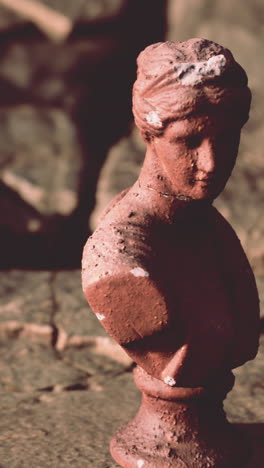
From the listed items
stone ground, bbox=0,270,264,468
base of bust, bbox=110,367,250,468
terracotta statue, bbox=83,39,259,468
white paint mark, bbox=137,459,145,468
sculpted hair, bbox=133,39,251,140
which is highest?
sculpted hair, bbox=133,39,251,140

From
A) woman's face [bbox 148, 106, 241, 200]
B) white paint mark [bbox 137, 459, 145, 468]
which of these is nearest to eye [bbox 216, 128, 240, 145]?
woman's face [bbox 148, 106, 241, 200]

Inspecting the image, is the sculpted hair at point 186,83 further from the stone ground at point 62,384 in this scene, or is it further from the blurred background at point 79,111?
the blurred background at point 79,111

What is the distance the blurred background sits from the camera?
9.56 feet

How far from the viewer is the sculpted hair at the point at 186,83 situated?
130 cm

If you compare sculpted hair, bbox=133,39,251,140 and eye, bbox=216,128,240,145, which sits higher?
sculpted hair, bbox=133,39,251,140

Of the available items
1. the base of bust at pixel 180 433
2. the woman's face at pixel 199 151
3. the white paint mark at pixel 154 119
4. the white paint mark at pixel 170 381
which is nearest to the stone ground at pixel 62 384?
the base of bust at pixel 180 433

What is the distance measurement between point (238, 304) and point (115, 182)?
4.87 feet

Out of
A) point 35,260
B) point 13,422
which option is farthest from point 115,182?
point 13,422

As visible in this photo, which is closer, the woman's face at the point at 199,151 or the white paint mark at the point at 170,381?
the woman's face at the point at 199,151

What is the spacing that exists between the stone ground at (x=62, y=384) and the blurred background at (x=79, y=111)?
1.00 feet

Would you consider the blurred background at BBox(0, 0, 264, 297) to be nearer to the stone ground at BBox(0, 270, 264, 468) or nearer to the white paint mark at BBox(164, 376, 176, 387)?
the stone ground at BBox(0, 270, 264, 468)

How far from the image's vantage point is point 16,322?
7.60 ft

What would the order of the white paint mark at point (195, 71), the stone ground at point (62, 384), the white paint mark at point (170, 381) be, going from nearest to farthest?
the white paint mark at point (195, 71) → the white paint mark at point (170, 381) → the stone ground at point (62, 384)

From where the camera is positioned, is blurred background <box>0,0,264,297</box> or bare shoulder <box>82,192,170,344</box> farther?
blurred background <box>0,0,264,297</box>
